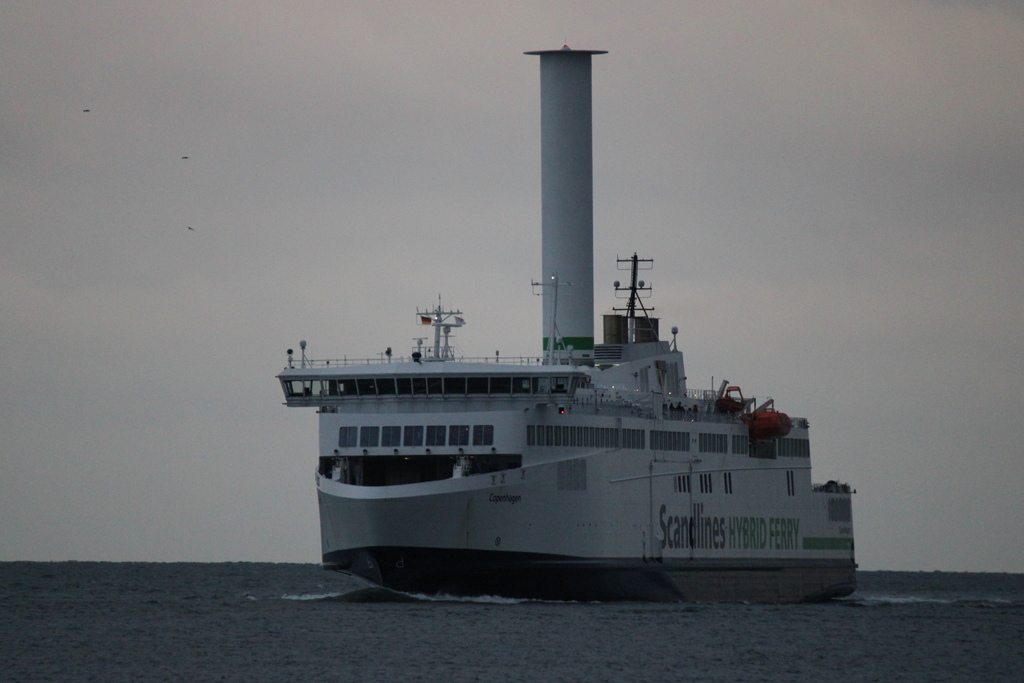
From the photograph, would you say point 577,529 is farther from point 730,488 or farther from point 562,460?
point 730,488

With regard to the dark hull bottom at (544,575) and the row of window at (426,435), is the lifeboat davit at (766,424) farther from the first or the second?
the row of window at (426,435)

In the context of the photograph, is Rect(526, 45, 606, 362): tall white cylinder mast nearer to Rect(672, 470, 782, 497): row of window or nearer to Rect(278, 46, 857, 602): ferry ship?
Rect(278, 46, 857, 602): ferry ship

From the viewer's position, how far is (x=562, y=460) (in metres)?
62.5

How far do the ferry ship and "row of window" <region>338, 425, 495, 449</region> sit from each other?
0.05 m

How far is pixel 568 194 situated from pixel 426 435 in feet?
61.4

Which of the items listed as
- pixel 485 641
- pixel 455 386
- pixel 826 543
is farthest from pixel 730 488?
pixel 485 641

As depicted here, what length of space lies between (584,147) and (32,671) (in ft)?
119

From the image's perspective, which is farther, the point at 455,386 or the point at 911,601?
the point at 911,601

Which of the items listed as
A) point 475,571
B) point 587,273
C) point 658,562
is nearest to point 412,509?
point 475,571

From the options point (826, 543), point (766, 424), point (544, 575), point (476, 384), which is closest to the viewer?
point (476, 384)

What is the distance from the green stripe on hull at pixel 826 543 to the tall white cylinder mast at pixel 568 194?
14.7m

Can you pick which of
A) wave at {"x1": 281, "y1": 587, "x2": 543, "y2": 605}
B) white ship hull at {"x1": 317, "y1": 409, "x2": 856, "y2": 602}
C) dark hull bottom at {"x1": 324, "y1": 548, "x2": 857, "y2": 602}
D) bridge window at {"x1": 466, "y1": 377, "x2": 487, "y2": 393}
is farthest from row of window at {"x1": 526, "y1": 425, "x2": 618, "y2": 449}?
wave at {"x1": 281, "y1": 587, "x2": 543, "y2": 605}

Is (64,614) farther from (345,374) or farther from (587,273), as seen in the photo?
(587,273)

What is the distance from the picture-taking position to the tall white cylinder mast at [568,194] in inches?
2931
